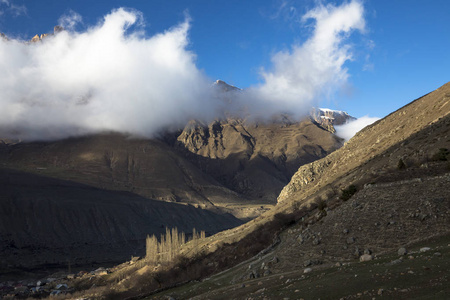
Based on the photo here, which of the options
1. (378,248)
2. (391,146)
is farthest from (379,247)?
(391,146)

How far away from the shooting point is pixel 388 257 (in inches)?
1000

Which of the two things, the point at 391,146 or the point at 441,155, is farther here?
the point at 391,146

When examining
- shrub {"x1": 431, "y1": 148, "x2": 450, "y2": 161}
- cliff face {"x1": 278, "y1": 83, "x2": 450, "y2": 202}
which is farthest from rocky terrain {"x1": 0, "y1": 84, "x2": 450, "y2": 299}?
cliff face {"x1": 278, "y1": 83, "x2": 450, "y2": 202}

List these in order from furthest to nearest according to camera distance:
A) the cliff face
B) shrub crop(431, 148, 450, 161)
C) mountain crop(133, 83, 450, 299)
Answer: the cliff face, shrub crop(431, 148, 450, 161), mountain crop(133, 83, 450, 299)

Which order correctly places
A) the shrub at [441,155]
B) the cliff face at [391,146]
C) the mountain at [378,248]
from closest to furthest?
the mountain at [378,248]
the shrub at [441,155]
the cliff face at [391,146]

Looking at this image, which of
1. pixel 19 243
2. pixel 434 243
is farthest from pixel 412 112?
pixel 19 243

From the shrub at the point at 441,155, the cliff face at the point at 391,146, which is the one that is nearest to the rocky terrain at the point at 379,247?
the shrub at the point at 441,155

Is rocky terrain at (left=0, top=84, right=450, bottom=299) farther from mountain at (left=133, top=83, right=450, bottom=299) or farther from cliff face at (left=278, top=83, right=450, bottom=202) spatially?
cliff face at (left=278, top=83, right=450, bottom=202)

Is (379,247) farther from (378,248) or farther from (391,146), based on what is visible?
(391,146)

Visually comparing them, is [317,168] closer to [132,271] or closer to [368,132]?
[368,132]

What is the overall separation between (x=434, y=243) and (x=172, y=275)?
5761cm

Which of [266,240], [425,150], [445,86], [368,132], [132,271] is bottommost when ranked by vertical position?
[132,271]

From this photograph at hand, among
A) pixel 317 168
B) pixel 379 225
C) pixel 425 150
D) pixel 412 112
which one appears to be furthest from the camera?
pixel 317 168

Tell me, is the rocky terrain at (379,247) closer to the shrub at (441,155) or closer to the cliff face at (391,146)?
the shrub at (441,155)
